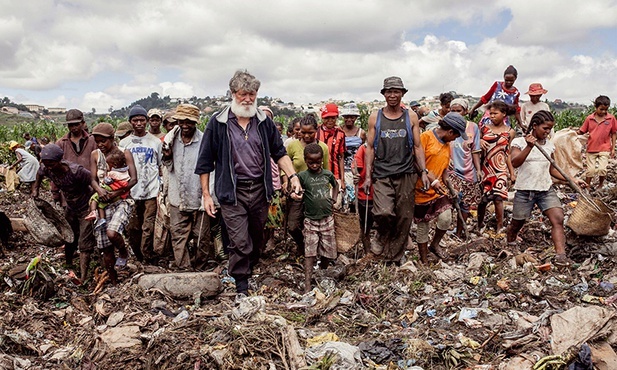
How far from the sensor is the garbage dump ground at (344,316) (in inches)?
130

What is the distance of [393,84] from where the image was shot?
487 centimetres

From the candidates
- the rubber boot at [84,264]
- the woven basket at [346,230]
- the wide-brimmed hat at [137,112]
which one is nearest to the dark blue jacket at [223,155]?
the woven basket at [346,230]

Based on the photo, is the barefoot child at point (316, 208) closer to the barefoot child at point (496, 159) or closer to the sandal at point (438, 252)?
the sandal at point (438, 252)

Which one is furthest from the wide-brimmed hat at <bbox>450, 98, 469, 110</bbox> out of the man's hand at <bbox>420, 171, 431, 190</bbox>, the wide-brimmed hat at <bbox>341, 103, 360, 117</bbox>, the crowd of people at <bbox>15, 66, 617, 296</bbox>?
the man's hand at <bbox>420, 171, 431, 190</bbox>

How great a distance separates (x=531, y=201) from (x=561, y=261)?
2.33 ft

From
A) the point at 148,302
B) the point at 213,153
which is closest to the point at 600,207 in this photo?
the point at 213,153

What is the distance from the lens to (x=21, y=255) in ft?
21.9

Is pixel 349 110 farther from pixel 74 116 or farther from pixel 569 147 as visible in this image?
pixel 569 147

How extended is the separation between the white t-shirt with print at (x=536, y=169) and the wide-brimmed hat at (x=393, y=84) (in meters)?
1.45

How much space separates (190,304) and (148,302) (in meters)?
0.38

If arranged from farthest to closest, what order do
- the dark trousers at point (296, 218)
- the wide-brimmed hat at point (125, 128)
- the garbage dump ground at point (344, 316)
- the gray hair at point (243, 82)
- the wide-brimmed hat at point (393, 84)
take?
the wide-brimmed hat at point (125, 128)
the dark trousers at point (296, 218)
the wide-brimmed hat at point (393, 84)
the gray hair at point (243, 82)
the garbage dump ground at point (344, 316)

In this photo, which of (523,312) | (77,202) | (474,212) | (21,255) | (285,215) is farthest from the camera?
(474,212)

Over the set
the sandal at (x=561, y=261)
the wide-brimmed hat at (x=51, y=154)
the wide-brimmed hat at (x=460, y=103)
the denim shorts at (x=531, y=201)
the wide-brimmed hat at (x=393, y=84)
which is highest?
the wide-brimmed hat at (x=393, y=84)

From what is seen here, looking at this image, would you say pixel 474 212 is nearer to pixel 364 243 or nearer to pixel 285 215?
pixel 364 243
